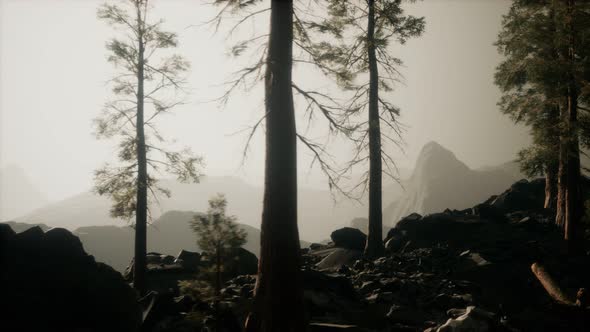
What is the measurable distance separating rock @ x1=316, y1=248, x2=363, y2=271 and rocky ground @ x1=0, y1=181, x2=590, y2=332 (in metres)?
0.07

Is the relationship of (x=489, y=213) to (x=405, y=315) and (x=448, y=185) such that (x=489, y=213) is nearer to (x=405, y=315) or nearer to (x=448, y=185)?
(x=405, y=315)

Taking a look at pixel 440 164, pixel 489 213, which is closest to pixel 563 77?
pixel 489 213

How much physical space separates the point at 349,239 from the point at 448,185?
136 m

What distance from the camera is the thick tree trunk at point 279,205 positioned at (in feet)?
18.1

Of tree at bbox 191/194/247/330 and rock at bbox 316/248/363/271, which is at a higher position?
tree at bbox 191/194/247/330

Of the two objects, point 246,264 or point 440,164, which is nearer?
point 246,264

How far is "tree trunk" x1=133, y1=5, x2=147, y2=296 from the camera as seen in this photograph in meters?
12.0

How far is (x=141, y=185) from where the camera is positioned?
12234 millimetres

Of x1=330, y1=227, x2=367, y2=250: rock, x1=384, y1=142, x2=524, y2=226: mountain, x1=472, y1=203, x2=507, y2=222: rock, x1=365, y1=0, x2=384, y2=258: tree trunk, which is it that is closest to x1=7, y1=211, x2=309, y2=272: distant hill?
x1=330, y1=227, x2=367, y2=250: rock

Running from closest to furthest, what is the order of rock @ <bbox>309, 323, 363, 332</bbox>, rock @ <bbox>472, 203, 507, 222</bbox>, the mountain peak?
rock @ <bbox>309, 323, 363, 332</bbox>, rock @ <bbox>472, 203, 507, 222</bbox>, the mountain peak

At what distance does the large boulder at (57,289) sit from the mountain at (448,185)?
4616 inches

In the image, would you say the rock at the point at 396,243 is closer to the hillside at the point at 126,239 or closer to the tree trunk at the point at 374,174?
the tree trunk at the point at 374,174

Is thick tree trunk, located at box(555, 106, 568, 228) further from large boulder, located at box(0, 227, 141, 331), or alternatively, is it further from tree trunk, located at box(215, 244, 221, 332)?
large boulder, located at box(0, 227, 141, 331)

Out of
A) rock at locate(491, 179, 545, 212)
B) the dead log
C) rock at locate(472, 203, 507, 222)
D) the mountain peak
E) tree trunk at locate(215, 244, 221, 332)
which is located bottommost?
the dead log
